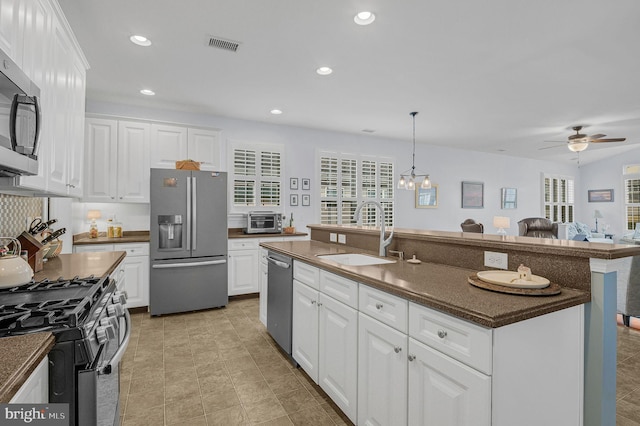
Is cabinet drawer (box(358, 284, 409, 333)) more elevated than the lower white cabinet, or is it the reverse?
cabinet drawer (box(358, 284, 409, 333))

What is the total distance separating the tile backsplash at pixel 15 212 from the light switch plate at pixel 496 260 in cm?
302

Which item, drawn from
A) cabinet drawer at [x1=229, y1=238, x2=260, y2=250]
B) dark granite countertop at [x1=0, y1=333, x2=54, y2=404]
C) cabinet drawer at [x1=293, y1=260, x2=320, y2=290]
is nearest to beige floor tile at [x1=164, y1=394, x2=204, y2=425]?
cabinet drawer at [x1=293, y1=260, x2=320, y2=290]

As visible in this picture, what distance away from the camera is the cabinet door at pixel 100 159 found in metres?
3.98

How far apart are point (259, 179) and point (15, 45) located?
12.1ft

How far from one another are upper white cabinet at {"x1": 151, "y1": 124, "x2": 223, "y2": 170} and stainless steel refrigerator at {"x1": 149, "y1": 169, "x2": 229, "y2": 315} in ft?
1.81

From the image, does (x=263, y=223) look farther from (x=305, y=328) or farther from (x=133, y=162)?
(x=305, y=328)

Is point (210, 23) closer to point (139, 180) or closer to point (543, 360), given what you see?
point (139, 180)

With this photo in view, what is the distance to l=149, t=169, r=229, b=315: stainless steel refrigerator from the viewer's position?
3.87 meters

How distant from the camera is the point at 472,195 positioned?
768 cm

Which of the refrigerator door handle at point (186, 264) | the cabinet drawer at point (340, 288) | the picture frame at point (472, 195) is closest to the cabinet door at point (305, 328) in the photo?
the cabinet drawer at point (340, 288)

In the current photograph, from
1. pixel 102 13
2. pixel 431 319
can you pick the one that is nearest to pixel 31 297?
pixel 431 319

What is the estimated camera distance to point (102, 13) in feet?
7.75

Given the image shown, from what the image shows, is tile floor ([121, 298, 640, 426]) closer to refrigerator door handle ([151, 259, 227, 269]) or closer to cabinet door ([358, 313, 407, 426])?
cabinet door ([358, 313, 407, 426])

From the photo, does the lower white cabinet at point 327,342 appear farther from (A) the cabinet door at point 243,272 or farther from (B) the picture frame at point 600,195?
(B) the picture frame at point 600,195
